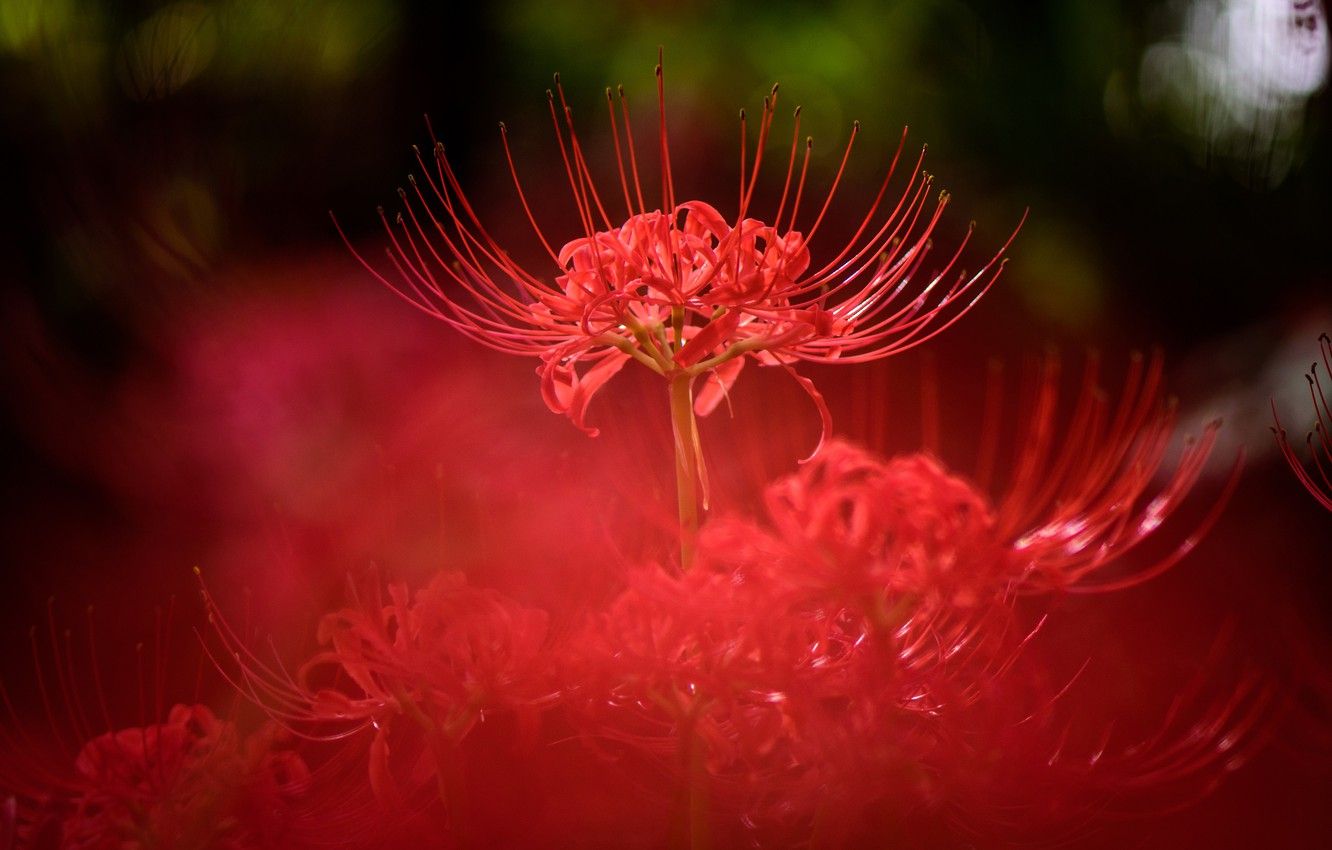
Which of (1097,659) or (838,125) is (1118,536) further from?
(838,125)

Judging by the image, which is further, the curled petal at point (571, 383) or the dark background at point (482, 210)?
the dark background at point (482, 210)

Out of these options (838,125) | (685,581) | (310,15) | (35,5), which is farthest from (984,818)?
(35,5)

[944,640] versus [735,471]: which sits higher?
[735,471]

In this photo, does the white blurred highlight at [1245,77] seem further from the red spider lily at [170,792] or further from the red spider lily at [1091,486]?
the red spider lily at [170,792]

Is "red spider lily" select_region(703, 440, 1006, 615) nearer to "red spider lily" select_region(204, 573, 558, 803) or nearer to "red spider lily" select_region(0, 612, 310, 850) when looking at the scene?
"red spider lily" select_region(204, 573, 558, 803)

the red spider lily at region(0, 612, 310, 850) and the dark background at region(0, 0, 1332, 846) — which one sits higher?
the dark background at region(0, 0, 1332, 846)

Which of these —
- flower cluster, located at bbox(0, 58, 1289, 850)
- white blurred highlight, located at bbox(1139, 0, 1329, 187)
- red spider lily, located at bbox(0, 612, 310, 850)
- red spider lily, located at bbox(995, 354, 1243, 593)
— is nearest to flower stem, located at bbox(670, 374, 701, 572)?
flower cluster, located at bbox(0, 58, 1289, 850)

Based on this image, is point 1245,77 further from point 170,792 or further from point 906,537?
point 170,792

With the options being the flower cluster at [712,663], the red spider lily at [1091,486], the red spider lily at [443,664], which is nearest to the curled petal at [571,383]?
the flower cluster at [712,663]
